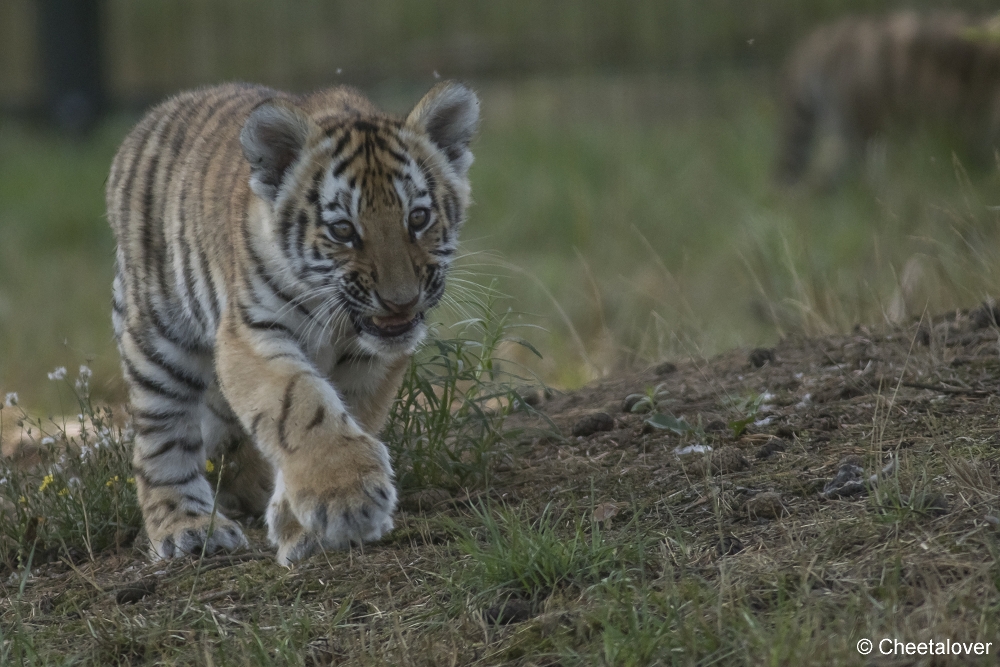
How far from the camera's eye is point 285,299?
3.21m

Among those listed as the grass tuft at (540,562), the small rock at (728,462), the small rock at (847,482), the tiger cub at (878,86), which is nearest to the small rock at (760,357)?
the small rock at (728,462)

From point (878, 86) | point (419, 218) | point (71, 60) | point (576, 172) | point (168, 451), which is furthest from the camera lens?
point (71, 60)

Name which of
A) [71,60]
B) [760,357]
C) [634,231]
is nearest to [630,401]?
[760,357]

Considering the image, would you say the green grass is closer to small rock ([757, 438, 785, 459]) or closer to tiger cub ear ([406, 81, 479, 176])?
tiger cub ear ([406, 81, 479, 176])

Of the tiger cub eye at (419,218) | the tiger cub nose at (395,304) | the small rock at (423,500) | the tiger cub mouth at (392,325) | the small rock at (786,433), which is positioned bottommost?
the small rock at (423,500)

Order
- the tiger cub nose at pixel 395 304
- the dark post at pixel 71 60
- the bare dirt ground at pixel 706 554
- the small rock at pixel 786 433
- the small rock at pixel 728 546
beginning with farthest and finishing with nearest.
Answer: the dark post at pixel 71 60 → the small rock at pixel 786 433 → the tiger cub nose at pixel 395 304 → the small rock at pixel 728 546 → the bare dirt ground at pixel 706 554

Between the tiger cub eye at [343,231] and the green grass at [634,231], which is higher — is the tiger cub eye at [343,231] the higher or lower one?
the higher one

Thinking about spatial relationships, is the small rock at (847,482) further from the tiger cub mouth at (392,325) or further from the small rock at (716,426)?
the tiger cub mouth at (392,325)

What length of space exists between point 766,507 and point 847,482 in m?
0.21

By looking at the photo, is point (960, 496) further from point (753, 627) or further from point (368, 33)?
point (368, 33)

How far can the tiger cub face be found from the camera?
307 cm

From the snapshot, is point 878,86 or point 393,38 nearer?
point 878,86

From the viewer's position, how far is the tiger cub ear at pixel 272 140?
125 inches

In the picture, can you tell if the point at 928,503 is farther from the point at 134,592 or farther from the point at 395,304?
the point at 134,592
